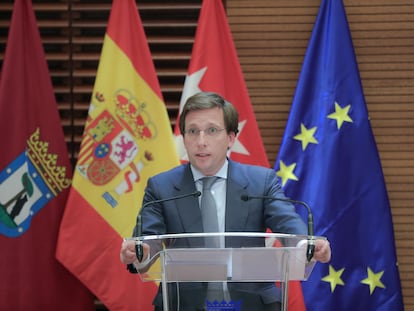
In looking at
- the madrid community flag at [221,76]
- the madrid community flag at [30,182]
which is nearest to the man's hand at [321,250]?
the madrid community flag at [221,76]

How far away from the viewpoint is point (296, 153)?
14.4ft

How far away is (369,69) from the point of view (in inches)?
185

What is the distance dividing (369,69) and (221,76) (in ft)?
3.33

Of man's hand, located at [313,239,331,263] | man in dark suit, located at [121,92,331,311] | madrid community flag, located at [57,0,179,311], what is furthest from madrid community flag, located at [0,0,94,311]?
man's hand, located at [313,239,331,263]

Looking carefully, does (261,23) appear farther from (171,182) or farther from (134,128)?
(171,182)

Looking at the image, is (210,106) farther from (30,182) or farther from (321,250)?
(30,182)

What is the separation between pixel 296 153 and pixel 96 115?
123 cm

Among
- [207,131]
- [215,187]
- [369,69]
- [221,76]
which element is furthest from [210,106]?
[369,69]

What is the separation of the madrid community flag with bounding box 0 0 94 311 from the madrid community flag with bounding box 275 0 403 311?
1.38 metres

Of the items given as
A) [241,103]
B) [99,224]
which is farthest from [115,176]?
[241,103]

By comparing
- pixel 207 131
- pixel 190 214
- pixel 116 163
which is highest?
pixel 116 163

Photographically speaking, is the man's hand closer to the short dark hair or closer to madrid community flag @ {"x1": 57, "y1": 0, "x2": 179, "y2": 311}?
the short dark hair

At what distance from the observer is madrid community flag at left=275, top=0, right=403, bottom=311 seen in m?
4.32

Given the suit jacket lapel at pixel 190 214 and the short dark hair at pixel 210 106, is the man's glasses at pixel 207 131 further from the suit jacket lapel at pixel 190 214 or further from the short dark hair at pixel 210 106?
the suit jacket lapel at pixel 190 214
